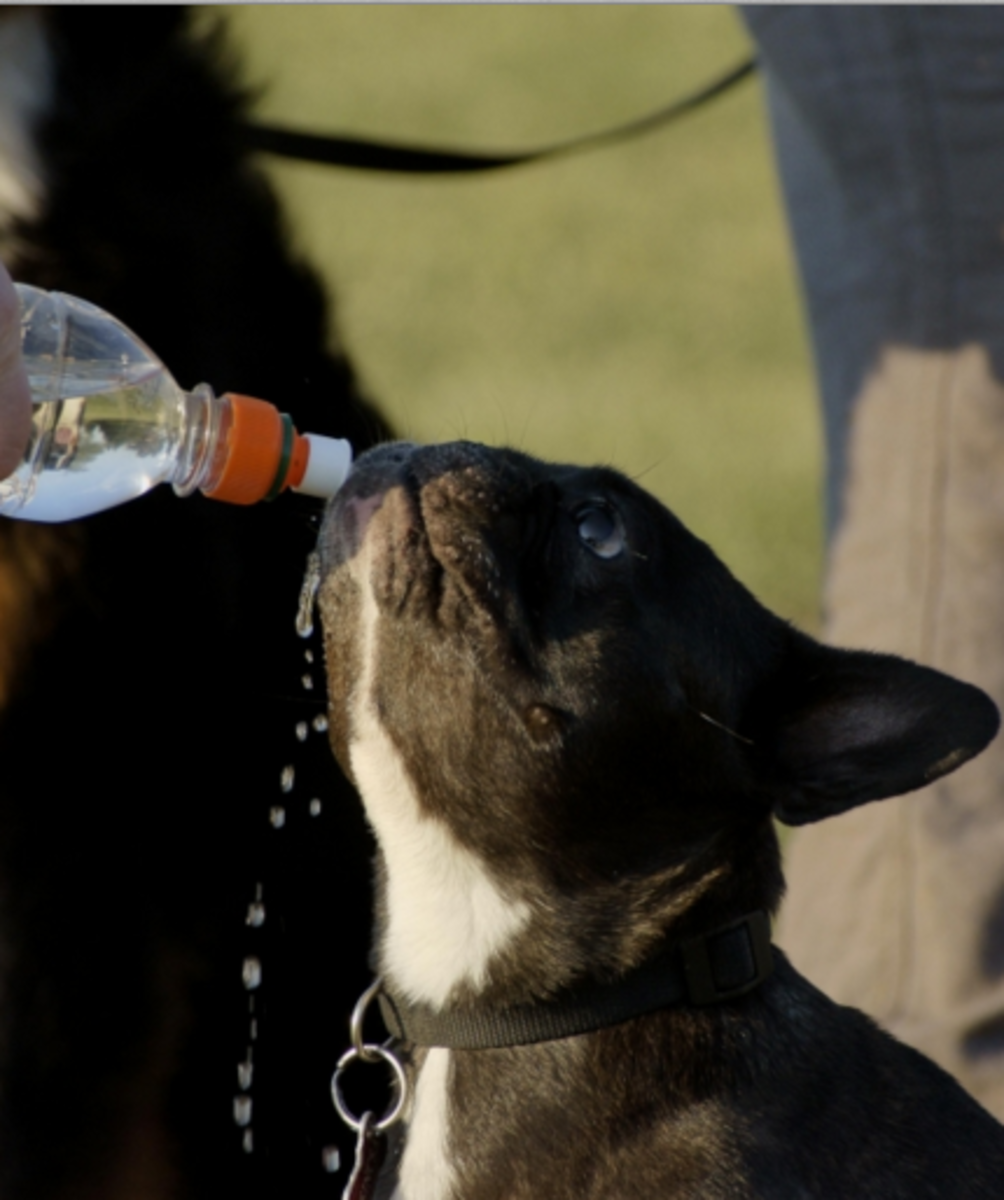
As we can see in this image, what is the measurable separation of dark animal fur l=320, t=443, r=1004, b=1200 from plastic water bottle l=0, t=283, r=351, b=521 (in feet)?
0.59

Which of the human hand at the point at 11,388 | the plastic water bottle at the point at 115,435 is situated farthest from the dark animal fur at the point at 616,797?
the human hand at the point at 11,388

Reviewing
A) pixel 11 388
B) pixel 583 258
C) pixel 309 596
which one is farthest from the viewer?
pixel 583 258

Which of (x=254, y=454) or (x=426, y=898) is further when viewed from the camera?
(x=426, y=898)

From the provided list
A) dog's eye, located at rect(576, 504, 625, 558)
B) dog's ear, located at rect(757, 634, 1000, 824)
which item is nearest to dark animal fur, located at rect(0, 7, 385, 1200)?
dog's eye, located at rect(576, 504, 625, 558)

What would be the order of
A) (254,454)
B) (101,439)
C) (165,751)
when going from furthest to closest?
(165,751) < (101,439) < (254,454)

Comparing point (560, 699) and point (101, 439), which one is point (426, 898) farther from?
point (101, 439)

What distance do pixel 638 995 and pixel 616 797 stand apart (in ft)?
0.88

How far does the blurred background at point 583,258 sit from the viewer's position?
7.01m

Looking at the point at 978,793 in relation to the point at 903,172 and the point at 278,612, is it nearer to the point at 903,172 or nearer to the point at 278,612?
the point at 903,172

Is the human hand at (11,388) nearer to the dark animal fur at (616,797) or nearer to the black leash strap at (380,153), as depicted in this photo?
the dark animal fur at (616,797)

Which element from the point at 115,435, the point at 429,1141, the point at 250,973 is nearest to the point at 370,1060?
the point at 429,1141

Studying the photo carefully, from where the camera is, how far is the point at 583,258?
9469mm

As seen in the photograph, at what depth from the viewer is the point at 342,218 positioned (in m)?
9.91

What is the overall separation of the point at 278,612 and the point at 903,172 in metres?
1.52
